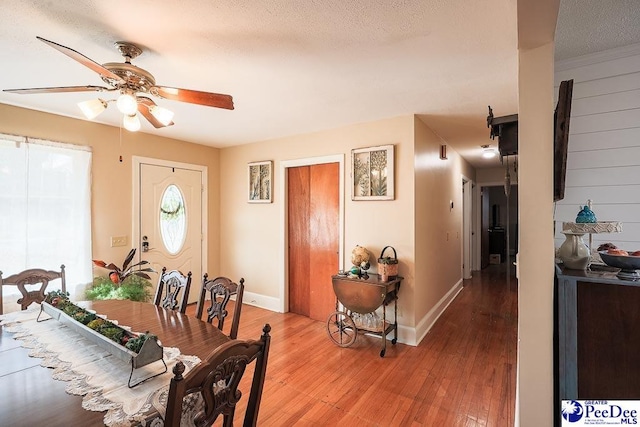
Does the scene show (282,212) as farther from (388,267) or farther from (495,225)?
(495,225)

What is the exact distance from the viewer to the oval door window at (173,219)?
13.7ft

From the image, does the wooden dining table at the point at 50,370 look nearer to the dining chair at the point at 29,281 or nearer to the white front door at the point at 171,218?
the dining chair at the point at 29,281

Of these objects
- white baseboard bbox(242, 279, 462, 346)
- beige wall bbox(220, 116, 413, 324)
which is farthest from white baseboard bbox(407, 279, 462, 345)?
beige wall bbox(220, 116, 413, 324)

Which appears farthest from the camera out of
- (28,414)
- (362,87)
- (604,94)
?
(362,87)

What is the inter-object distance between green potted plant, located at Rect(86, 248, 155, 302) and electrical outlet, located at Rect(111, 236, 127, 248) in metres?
0.19

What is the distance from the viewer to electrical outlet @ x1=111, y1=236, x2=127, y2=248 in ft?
12.0

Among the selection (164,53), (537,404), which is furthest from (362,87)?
(537,404)

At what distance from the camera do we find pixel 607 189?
190cm

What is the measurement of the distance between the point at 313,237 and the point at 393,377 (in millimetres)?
1890

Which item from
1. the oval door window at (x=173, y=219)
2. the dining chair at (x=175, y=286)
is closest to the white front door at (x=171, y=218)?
the oval door window at (x=173, y=219)

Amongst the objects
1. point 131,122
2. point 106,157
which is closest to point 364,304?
point 131,122

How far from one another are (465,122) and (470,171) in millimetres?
3262

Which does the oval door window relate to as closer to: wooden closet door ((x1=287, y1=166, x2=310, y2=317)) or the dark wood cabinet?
wooden closet door ((x1=287, y1=166, x2=310, y2=317))

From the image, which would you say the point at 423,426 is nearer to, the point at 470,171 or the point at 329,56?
the point at 329,56
